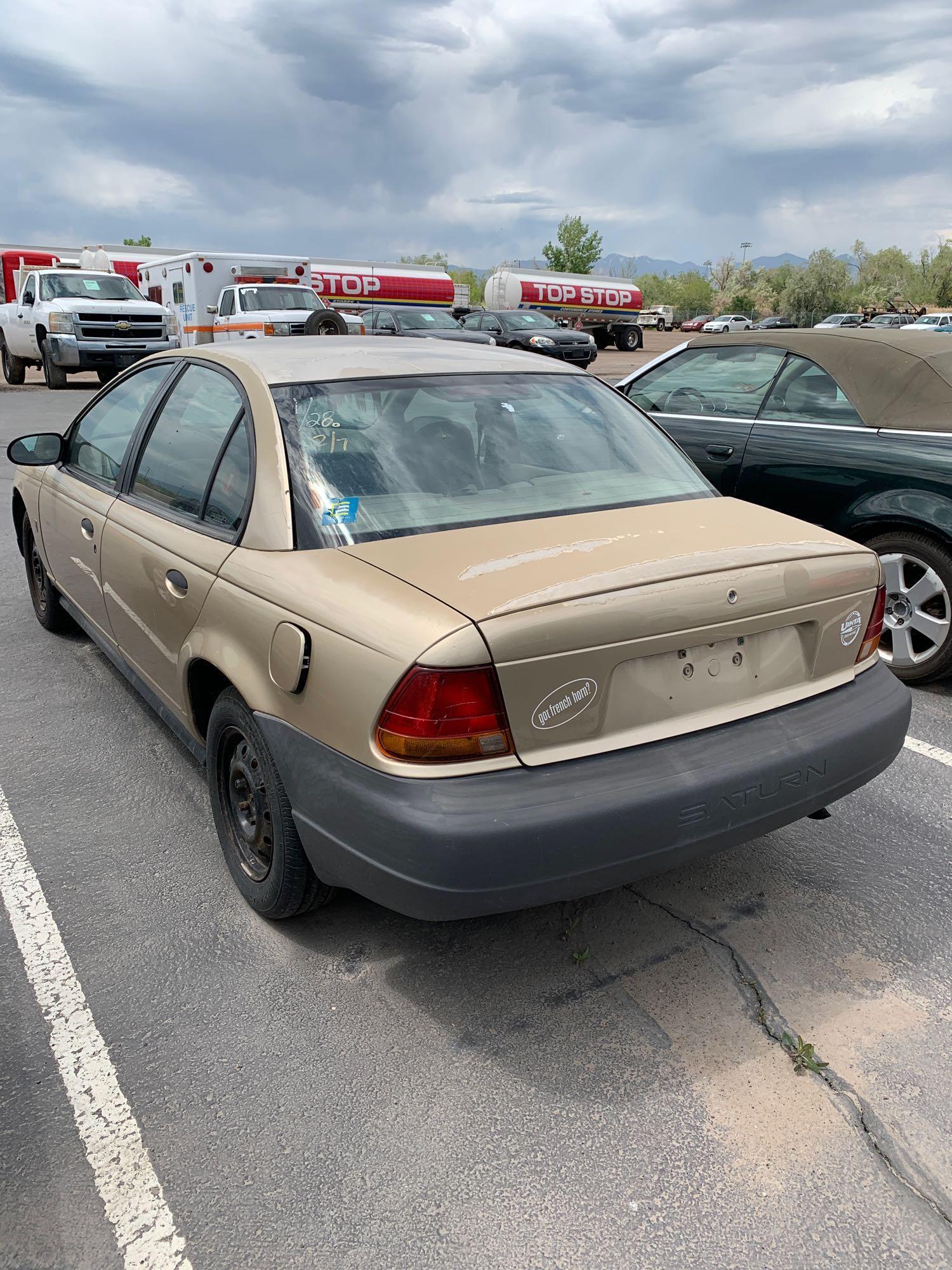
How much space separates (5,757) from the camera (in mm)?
3891

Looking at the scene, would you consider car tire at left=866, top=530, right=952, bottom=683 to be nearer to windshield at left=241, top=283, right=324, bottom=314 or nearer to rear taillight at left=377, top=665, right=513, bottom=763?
rear taillight at left=377, top=665, right=513, bottom=763

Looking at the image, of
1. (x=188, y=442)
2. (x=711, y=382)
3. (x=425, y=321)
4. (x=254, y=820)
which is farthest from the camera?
(x=425, y=321)

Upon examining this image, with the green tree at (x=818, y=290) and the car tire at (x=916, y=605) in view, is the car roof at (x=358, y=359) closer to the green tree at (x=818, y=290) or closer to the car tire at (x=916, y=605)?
the car tire at (x=916, y=605)

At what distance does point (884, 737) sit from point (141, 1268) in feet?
7.10

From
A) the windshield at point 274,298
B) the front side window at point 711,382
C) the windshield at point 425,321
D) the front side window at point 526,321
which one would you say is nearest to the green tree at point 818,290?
the front side window at point 526,321

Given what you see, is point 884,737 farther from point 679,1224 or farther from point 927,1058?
point 679,1224

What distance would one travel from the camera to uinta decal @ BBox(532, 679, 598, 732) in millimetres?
2152

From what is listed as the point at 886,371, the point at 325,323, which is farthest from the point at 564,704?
the point at 325,323

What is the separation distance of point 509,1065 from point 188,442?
7.29ft

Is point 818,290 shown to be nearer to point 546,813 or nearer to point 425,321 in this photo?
point 425,321

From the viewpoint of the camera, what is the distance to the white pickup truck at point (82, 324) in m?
17.7

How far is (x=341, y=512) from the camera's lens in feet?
8.55

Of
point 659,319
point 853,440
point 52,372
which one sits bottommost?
point 52,372

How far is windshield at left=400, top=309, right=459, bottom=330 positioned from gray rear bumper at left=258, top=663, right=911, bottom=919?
2053 centimetres
